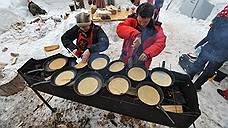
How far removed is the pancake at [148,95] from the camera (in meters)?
2.19

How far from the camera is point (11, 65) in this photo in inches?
205

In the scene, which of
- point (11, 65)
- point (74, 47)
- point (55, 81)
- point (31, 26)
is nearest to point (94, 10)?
point (31, 26)

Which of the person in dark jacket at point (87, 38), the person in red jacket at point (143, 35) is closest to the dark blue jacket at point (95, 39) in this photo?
the person in dark jacket at point (87, 38)

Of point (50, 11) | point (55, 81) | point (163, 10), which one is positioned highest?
point (55, 81)

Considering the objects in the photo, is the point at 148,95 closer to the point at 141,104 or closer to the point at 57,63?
the point at 141,104

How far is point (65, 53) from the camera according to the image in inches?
218

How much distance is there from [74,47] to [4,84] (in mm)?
2133

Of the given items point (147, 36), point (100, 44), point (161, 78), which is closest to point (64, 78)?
point (100, 44)

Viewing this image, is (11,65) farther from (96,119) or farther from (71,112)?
(96,119)

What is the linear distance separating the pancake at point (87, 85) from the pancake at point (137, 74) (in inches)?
20.3

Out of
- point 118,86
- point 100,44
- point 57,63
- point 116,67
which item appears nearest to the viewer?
point 118,86

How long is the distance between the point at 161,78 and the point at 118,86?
0.63 m

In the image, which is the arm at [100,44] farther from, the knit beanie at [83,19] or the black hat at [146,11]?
the black hat at [146,11]

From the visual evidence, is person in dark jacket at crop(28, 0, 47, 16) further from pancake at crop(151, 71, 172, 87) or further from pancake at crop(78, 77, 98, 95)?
pancake at crop(151, 71, 172, 87)
